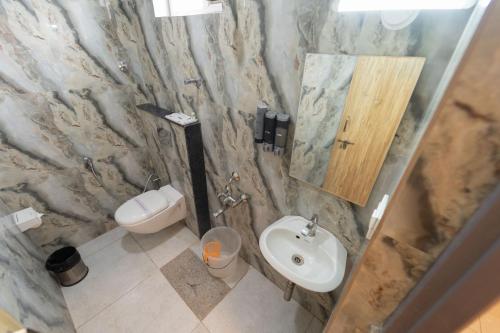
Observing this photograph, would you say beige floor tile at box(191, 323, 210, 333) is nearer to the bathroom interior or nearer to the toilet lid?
the bathroom interior

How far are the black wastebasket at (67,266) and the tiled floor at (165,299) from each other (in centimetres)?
5

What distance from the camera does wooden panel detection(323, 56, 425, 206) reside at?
0.70 metres

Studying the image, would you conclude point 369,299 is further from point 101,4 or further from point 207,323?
point 101,4

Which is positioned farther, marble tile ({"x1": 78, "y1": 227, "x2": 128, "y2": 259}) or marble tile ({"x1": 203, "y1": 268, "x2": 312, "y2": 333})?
marble tile ({"x1": 78, "y1": 227, "x2": 128, "y2": 259})

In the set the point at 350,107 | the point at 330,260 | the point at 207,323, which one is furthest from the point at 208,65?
the point at 207,323

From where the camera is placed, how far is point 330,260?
106 centimetres

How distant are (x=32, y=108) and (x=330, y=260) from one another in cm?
228

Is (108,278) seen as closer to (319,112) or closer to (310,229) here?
(310,229)

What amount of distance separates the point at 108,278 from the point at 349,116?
86.0 inches

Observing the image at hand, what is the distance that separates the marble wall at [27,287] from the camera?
0.91 m

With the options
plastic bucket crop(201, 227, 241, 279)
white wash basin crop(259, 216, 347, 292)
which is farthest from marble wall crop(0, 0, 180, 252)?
white wash basin crop(259, 216, 347, 292)

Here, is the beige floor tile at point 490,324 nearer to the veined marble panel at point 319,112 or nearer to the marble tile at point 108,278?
the veined marble panel at point 319,112

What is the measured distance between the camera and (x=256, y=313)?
1507 mm

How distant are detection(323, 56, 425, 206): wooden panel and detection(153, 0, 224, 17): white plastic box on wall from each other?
0.97 meters
